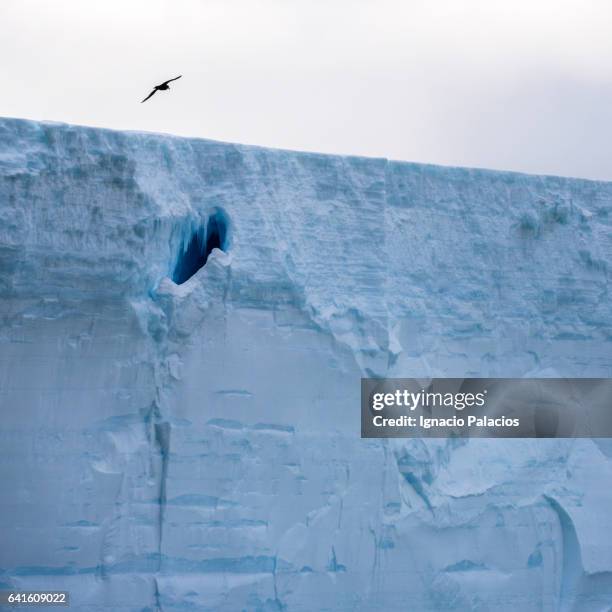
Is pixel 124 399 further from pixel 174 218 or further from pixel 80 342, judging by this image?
pixel 174 218

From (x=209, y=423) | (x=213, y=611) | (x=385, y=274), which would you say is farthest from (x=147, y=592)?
(x=385, y=274)

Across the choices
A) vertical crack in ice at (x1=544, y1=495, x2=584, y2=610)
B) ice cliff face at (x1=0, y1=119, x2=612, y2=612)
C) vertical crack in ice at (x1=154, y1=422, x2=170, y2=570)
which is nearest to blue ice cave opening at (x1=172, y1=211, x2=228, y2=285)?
ice cliff face at (x1=0, y1=119, x2=612, y2=612)

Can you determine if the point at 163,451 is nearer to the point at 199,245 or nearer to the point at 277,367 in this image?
the point at 277,367

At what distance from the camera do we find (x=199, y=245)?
5438 mm

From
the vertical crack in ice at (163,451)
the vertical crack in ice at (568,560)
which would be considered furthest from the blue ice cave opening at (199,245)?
the vertical crack in ice at (568,560)

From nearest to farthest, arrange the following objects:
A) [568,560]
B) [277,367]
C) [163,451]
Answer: [163,451] → [277,367] → [568,560]

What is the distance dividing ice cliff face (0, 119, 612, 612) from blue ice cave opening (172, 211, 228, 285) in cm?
1

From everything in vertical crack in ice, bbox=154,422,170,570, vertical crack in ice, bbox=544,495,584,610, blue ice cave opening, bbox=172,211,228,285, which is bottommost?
vertical crack in ice, bbox=544,495,584,610

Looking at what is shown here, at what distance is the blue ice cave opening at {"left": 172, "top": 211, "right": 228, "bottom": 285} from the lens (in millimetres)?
5352

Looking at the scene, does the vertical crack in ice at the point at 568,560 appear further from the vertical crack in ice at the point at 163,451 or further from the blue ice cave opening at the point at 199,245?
the blue ice cave opening at the point at 199,245

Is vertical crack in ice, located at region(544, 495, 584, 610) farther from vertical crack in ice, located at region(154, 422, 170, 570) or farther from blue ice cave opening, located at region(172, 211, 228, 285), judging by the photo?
blue ice cave opening, located at region(172, 211, 228, 285)

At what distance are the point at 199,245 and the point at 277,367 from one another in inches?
32.1

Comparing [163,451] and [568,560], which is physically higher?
[163,451]

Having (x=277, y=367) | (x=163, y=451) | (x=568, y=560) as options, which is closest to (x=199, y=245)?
(x=277, y=367)
